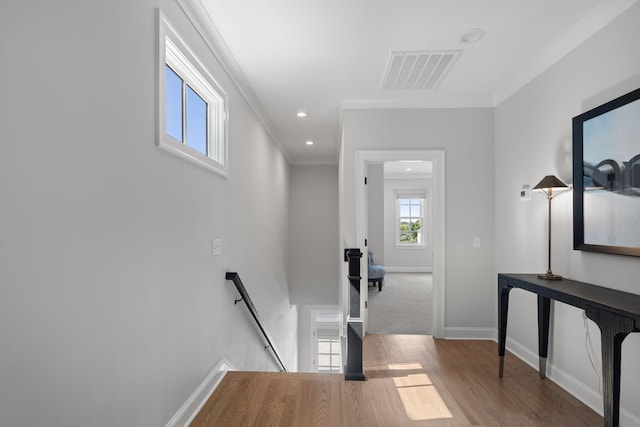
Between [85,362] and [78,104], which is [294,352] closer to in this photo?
[85,362]

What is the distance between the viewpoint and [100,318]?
1.27 metres

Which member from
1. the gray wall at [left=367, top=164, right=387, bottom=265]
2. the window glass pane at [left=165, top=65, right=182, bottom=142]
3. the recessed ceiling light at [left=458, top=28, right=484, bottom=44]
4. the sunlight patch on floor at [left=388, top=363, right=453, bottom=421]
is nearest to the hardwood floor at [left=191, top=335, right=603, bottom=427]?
the sunlight patch on floor at [left=388, top=363, right=453, bottom=421]

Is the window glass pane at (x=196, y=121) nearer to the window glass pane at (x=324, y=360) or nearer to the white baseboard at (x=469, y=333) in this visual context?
the white baseboard at (x=469, y=333)

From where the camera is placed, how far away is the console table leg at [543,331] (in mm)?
2611

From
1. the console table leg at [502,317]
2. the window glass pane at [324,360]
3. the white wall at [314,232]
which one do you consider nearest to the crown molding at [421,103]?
the console table leg at [502,317]

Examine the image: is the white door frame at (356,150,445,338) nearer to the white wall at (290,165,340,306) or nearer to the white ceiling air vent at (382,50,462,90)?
the white ceiling air vent at (382,50,462,90)

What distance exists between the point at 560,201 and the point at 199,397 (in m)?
2.98

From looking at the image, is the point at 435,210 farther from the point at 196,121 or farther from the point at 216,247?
the point at 196,121

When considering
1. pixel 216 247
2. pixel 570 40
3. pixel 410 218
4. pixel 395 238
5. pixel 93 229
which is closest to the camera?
pixel 93 229

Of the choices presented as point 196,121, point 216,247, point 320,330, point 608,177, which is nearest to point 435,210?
point 608,177

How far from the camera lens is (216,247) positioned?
2.56 metres

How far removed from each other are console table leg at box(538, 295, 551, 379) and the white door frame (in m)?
1.07

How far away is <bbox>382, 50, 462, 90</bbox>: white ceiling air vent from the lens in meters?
2.72

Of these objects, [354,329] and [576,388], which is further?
[354,329]
